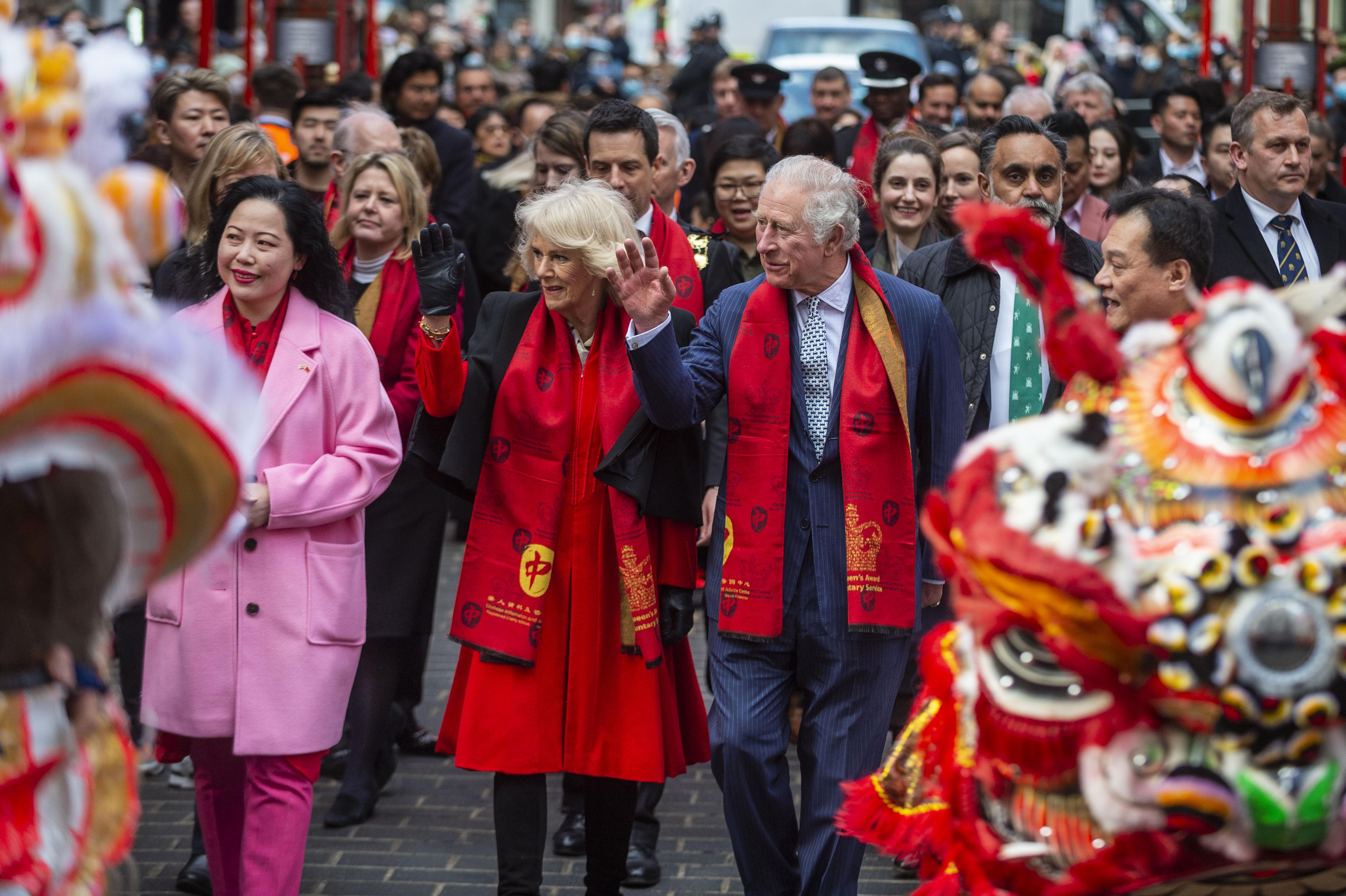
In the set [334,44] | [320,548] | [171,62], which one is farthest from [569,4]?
[320,548]

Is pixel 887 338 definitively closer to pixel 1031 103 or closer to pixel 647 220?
pixel 647 220

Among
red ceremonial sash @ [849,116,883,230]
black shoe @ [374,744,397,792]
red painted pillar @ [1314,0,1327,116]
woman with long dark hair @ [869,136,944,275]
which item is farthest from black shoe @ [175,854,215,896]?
red painted pillar @ [1314,0,1327,116]

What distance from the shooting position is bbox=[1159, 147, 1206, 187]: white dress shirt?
919cm

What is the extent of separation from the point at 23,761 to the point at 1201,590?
5.52ft

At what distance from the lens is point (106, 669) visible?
2574mm

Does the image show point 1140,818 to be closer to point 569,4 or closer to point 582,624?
point 582,624

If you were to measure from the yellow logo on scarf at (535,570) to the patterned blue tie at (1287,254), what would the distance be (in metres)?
3.11

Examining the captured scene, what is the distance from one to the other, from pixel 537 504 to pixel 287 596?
2.23 feet

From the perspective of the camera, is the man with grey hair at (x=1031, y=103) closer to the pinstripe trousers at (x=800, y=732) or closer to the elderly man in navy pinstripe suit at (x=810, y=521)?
the elderly man in navy pinstripe suit at (x=810, y=521)

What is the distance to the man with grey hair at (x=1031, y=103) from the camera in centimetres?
836

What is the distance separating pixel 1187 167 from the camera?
9.30 metres

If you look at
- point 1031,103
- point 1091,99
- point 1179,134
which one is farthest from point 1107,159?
point 1091,99

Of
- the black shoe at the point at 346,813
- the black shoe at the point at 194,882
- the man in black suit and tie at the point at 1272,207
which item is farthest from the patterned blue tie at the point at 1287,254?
the black shoe at the point at 194,882

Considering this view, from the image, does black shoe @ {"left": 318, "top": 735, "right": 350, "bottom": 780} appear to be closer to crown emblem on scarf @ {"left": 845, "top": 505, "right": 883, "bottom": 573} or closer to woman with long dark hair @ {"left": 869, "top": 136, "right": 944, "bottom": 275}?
crown emblem on scarf @ {"left": 845, "top": 505, "right": 883, "bottom": 573}
